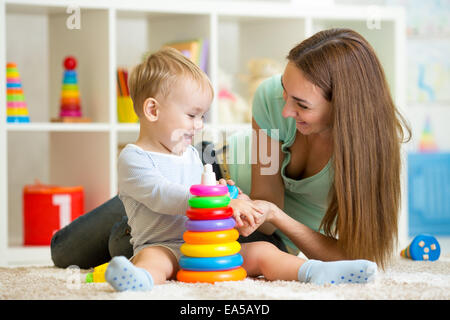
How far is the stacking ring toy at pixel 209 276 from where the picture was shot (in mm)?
1256

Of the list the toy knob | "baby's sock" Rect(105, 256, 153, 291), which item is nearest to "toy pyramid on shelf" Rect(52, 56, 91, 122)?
the toy knob

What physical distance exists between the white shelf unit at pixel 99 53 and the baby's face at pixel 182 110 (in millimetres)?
1022

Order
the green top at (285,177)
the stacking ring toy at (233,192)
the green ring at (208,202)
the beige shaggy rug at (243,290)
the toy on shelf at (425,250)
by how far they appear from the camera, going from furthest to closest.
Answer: the toy on shelf at (425,250) < the green top at (285,177) < the stacking ring toy at (233,192) < the green ring at (208,202) < the beige shaggy rug at (243,290)

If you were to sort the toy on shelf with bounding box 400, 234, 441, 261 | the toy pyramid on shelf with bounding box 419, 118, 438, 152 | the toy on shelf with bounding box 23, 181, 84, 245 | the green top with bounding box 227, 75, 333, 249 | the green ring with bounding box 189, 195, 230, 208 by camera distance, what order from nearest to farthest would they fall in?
the green ring with bounding box 189, 195, 230, 208 < the green top with bounding box 227, 75, 333, 249 < the toy on shelf with bounding box 400, 234, 441, 261 < the toy on shelf with bounding box 23, 181, 84, 245 < the toy pyramid on shelf with bounding box 419, 118, 438, 152

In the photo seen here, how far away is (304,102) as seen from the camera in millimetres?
1416

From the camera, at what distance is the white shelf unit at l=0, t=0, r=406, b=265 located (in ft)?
7.91

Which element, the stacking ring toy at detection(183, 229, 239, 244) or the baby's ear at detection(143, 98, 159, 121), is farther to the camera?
the baby's ear at detection(143, 98, 159, 121)

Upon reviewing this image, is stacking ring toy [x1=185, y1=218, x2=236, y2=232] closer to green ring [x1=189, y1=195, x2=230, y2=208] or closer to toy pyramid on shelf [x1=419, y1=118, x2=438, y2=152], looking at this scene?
green ring [x1=189, y1=195, x2=230, y2=208]

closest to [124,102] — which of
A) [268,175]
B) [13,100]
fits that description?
[13,100]

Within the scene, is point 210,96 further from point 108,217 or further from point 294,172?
point 108,217

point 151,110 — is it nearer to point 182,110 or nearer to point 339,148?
point 182,110

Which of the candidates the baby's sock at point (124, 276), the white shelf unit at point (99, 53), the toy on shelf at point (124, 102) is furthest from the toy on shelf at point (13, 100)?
the baby's sock at point (124, 276)

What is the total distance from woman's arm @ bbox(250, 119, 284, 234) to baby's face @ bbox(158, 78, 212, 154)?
287 millimetres

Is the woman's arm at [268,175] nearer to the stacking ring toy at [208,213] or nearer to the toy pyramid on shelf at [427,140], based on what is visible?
the stacking ring toy at [208,213]
